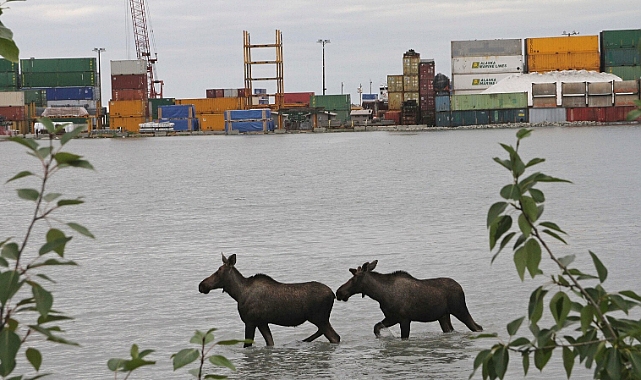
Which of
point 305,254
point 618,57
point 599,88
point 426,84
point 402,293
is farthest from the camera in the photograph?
point 426,84

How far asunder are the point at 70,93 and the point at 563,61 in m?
67.1

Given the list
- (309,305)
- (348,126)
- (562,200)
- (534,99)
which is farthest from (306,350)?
(348,126)

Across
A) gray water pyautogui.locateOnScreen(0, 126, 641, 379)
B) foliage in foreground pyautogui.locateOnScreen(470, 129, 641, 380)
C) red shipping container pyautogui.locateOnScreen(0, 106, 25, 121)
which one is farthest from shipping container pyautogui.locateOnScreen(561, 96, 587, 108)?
foliage in foreground pyautogui.locateOnScreen(470, 129, 641, 380)

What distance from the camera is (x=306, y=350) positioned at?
10.6 m

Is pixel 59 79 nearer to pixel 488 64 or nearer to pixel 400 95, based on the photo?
pixel 400 95

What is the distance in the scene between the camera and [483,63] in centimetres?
12662

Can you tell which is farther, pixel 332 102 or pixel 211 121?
pixel 211 121

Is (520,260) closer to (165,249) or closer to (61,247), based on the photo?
(61,247)

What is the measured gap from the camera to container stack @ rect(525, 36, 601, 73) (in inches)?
4811

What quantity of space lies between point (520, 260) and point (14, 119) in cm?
13633

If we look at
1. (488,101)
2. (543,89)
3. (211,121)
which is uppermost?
(543,89)

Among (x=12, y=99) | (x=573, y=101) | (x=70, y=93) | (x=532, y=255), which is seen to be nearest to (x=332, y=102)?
(x=70, y=93)

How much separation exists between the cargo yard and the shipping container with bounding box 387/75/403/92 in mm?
132

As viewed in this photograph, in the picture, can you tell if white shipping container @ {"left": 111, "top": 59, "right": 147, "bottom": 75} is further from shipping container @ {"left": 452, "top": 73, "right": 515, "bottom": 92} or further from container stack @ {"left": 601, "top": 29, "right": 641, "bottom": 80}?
container stack @ {"left": 601, "top": 29, "right": 641, "bottom": 80}
